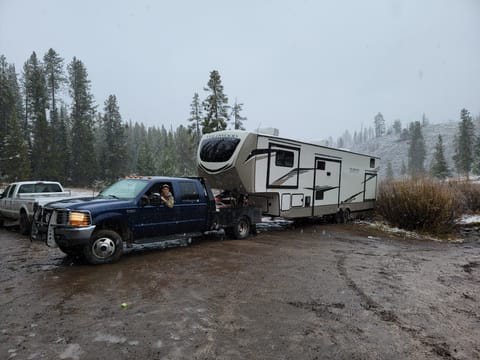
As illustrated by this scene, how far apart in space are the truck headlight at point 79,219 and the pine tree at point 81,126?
53.4m

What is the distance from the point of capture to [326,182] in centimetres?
1441

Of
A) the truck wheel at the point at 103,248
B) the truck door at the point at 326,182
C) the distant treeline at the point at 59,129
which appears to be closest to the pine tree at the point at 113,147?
the distant treeline at the point at 59,129

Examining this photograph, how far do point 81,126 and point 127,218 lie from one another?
184 feet

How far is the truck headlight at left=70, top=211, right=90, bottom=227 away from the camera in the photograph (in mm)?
6773

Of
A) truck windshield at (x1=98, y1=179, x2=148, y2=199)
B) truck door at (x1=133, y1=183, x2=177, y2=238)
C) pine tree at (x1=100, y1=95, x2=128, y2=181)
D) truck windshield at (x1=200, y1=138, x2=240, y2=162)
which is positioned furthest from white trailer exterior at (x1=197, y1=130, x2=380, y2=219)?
pine tree at (x1=100, y1=95, x2=128, y2=181)

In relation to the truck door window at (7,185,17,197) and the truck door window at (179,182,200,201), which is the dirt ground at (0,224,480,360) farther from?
the truck door window at (7,185,17,197)

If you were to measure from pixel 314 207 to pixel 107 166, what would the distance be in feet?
172

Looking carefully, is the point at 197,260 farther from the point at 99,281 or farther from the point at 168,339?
the point at 168,339

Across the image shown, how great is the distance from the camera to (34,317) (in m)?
4.39

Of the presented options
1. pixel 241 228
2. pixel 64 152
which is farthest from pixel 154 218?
pixel 64 152

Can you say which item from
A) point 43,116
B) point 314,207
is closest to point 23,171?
point 43,116

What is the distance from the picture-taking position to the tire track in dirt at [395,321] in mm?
3699

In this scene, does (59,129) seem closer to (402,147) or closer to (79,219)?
(79,219)

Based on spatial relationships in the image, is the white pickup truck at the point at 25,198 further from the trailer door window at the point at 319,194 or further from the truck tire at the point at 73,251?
the trailer door window at the point at 319,194
